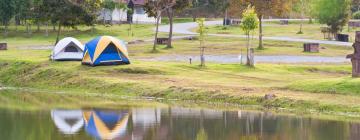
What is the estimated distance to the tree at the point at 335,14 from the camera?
377 feet

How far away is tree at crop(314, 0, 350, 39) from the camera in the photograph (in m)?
115

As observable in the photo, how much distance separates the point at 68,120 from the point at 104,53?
27.3 metres

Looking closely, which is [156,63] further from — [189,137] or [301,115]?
[189,137]

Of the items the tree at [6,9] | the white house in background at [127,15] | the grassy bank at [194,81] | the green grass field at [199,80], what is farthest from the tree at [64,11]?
the white house in background at [127,15]

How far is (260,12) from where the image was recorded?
93.9 m

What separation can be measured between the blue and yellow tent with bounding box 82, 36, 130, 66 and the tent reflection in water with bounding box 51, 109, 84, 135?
21.4m

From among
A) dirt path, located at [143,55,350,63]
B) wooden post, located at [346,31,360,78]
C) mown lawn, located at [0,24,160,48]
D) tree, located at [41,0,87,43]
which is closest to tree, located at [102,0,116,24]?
mown lawn, located at [0,24,160,48]

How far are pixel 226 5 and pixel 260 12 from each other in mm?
49401

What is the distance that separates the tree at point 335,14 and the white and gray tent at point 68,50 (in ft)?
166

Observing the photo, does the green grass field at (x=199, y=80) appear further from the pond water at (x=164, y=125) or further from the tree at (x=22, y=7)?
the tree at (x=22, y=7)

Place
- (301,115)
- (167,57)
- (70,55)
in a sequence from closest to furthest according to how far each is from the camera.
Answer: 1. (301,115)
2. (70,55)
3. (167,57)

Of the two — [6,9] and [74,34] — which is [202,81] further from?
[6,9]

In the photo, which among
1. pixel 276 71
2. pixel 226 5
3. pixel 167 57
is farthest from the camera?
pixel 226 5

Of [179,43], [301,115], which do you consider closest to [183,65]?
[301,115]
